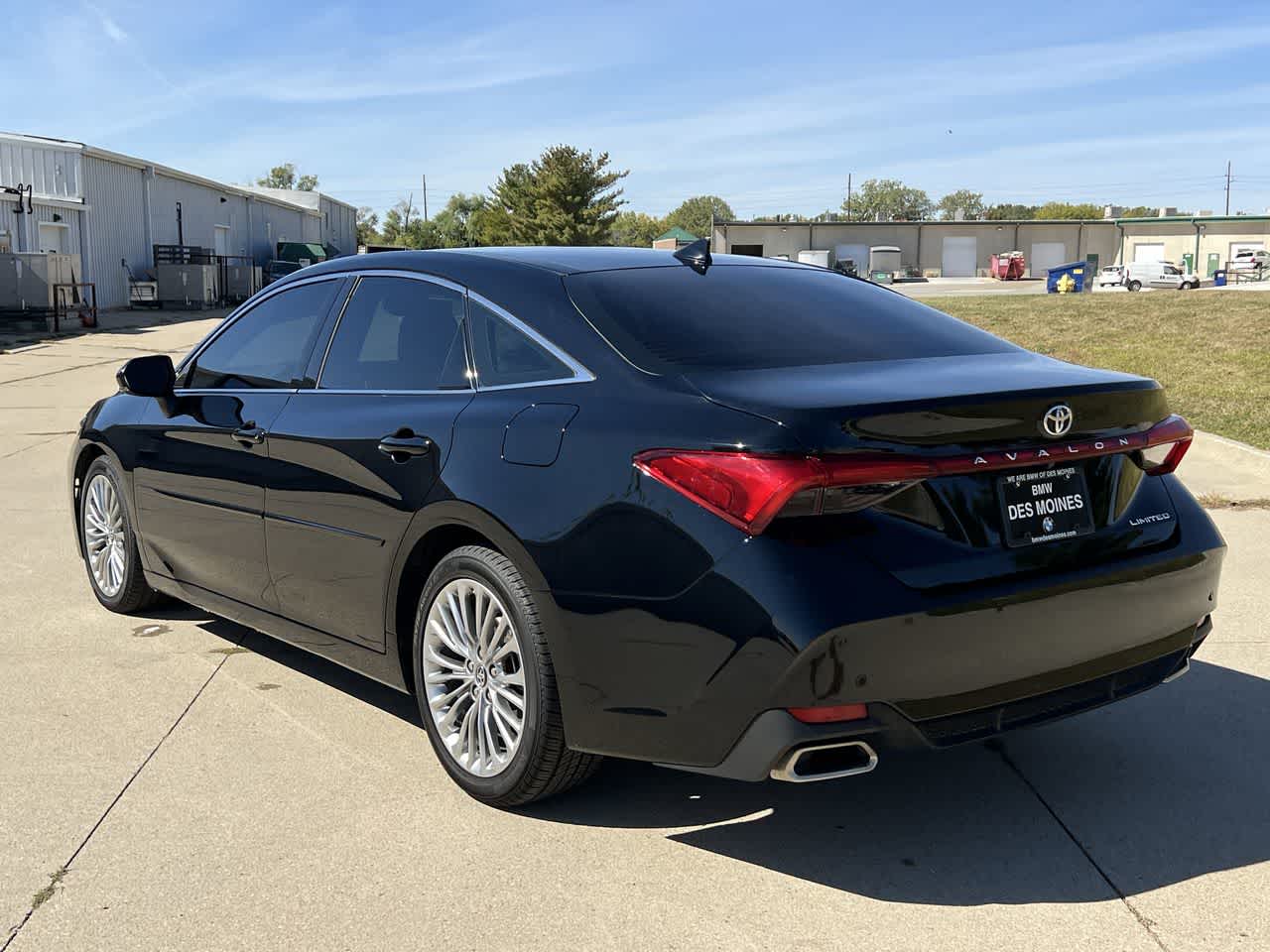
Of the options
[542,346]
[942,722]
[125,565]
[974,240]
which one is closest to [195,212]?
[125,565]

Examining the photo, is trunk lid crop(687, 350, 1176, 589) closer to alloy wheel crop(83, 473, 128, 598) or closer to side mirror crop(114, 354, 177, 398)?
side mirror crop(114, 354, 177, 398)

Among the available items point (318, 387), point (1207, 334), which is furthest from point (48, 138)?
point (318, 387)

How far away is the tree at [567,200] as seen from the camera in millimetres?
77375

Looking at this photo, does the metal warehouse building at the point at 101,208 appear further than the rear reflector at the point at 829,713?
Yes

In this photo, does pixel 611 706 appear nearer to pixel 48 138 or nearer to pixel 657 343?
pixel 657 343

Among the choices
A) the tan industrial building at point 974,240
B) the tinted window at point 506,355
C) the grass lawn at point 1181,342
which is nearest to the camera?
the tinted window at point 506,355

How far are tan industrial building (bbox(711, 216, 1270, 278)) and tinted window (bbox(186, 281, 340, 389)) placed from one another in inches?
3413

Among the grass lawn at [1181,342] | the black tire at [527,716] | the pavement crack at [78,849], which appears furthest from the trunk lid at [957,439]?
the grass lawn at [1181,342]

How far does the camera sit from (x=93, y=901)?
3213 mm

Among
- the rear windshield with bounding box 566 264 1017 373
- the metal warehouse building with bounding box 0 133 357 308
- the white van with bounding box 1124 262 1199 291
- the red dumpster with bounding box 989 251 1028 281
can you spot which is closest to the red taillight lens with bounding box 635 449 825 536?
the rear windshield with bounding box 566 264 1017 373

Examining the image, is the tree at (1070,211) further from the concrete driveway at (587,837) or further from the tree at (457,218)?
the concrete driveway at (587,837)

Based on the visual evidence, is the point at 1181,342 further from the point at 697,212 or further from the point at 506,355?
the point at 697,212

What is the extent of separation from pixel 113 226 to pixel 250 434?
40650 mm

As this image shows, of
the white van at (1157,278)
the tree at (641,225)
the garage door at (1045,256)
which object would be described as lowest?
the white van at (1157,278)
